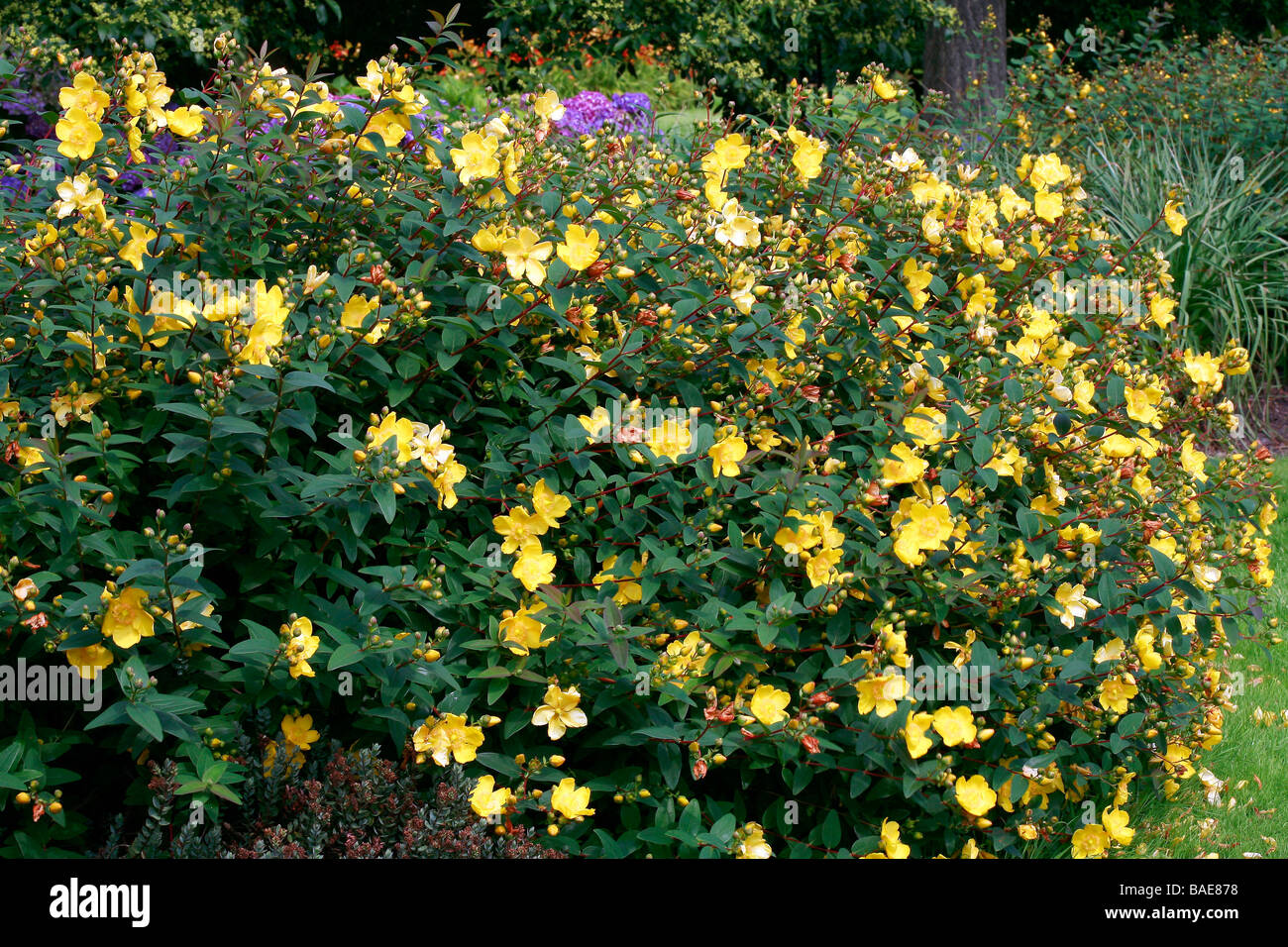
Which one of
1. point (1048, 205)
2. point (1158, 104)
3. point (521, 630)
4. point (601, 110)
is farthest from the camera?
point (1158, 104)

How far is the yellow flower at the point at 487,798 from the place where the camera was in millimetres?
2053

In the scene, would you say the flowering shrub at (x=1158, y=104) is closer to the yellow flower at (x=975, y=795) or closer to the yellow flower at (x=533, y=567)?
the yellow flower at (x=975, y=795)

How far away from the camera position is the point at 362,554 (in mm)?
2268

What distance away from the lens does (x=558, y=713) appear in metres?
2.07

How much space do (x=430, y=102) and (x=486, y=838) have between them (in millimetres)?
1652

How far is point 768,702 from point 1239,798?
5.20 ft

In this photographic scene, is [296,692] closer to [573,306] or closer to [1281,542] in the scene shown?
[573,306]

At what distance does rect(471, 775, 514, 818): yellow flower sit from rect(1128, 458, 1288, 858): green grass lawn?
4.95 ft

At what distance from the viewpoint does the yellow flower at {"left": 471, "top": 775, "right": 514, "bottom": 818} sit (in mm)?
2053

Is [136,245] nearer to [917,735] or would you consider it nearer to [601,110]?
[917,735]

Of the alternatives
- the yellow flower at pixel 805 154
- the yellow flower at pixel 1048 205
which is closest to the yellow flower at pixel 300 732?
the yellow flower at pixel 805 154

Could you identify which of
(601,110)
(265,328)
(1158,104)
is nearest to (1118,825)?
(265,328)

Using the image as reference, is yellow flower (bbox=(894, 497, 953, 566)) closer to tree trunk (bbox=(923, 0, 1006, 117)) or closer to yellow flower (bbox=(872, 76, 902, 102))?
yellow flower (bbox=(872, 76, 902, 102))

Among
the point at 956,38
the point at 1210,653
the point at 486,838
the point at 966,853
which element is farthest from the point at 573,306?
the point at 956,38
